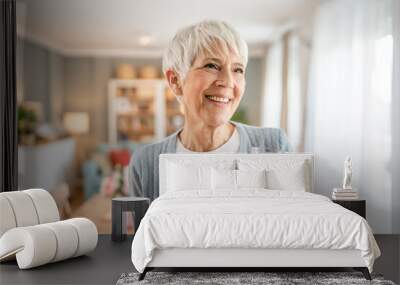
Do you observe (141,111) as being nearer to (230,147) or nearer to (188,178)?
(230,147)

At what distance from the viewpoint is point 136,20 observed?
279 inches

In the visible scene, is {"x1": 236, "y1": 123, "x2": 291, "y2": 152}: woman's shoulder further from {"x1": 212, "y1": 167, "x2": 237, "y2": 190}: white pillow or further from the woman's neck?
{"x1": 212, "y1": 167, "x2": 237, "y2": 190}: white pillow

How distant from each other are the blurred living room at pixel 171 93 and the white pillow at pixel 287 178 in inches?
21.4

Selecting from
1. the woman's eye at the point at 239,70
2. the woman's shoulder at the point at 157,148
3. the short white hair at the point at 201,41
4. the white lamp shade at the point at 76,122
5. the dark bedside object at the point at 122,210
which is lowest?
the dark bedside object at the point at 122,210

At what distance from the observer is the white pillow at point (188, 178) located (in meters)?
6.50

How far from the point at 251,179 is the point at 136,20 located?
79.8 inches

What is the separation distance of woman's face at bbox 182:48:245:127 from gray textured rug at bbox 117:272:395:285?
217cm

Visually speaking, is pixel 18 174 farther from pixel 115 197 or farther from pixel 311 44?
pixel 311 44

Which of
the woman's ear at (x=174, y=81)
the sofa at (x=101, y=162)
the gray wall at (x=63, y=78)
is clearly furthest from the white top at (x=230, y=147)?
the gray wall at (x=63, y=78)

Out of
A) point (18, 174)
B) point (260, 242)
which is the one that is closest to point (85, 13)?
point (18, 174)

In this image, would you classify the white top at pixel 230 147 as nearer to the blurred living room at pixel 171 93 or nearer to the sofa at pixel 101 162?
the blurred living room at pixel 171 93

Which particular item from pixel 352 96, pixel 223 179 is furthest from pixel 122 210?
pixel 352 96

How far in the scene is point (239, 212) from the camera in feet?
16.6

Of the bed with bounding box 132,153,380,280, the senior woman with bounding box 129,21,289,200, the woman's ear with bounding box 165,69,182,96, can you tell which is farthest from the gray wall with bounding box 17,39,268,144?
the bed with bounding box 132,153,380,280
